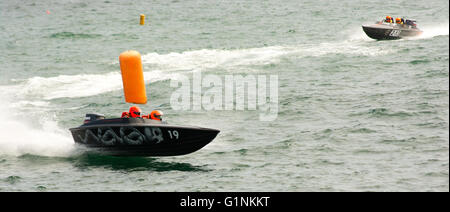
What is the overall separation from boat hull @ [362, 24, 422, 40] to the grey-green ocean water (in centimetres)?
49

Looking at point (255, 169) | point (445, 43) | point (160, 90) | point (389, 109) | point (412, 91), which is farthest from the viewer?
point (445, 43)

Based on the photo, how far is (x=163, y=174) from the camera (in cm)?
1767

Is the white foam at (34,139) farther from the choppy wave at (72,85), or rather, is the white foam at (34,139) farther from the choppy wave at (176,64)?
the choppy wave at (176,64)

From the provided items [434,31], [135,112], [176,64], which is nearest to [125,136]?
[135,112]

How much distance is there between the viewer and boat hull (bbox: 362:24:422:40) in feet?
121

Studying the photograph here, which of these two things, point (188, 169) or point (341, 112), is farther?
point (341, 112)

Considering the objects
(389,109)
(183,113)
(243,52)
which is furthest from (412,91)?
(243,52)

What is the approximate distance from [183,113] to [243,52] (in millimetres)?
12428

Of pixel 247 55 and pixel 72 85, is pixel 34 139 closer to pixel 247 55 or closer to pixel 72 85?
pixel 72 85

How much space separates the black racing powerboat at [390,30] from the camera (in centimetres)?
3697

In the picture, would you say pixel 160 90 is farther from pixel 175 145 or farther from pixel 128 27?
pixel 128 27

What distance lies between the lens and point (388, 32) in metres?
37.0

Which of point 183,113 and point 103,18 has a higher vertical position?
point 103,18

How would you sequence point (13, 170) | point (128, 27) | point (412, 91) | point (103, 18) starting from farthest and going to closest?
point (103, 18), point (128, 27), point (412, 91), point (13, 170)
